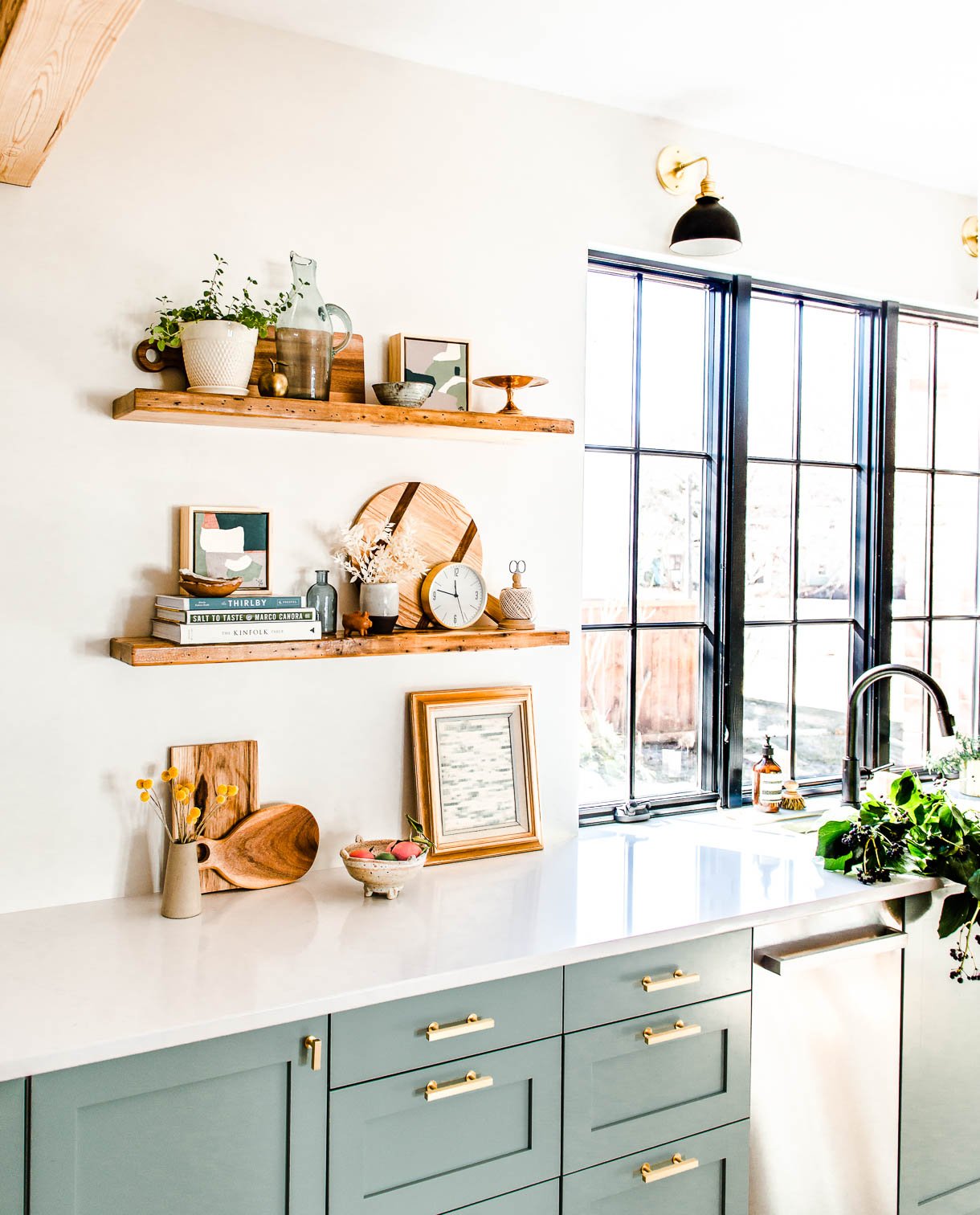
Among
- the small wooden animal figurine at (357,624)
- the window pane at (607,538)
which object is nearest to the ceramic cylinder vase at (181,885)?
the small wooden animal figurine at (357,624)

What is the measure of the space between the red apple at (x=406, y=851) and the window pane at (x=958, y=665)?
6.31ft

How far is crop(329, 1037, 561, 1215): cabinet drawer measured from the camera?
1.57 meters

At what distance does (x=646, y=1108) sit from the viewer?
5.98 ft

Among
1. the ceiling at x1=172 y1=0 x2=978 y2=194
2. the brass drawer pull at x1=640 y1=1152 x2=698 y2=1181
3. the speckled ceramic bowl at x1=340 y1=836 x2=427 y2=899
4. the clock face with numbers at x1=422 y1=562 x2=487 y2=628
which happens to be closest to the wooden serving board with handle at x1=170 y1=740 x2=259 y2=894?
the speckled ceramic bowl at x1=340 y1=836 x2=427 y2=899

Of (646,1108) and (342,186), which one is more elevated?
(342,186)

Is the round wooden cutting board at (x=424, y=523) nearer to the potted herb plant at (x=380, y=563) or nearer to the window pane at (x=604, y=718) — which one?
the potted herb plant at (x=380, y=563)

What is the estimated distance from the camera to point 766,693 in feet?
9.33

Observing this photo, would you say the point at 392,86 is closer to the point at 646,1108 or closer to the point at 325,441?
the point at 325,441

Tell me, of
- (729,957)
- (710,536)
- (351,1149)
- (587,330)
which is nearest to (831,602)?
(710,536)

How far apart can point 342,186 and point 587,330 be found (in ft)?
2.28

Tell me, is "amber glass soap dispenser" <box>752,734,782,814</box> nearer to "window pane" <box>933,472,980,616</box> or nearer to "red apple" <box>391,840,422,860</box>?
"window pane" <box>933,472,980,616</box>

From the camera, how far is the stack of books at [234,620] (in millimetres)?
1814

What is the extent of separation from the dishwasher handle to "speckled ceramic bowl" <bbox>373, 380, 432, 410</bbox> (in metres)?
1.30

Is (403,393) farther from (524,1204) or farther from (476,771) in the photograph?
(524,1204)
